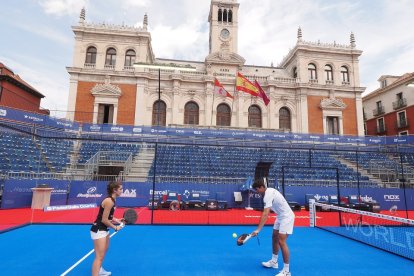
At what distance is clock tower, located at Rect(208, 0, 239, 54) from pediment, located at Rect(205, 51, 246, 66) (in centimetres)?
185

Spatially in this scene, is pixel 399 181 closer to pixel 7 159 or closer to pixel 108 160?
pixel 108 160

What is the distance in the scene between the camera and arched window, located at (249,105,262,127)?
3500 cm

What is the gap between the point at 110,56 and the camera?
34.4 metres

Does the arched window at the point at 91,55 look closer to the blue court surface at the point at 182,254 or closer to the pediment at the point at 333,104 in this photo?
the blue court surface at the point at 182,254

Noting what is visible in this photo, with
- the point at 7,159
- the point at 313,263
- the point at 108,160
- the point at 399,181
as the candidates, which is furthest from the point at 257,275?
the point at 399,181

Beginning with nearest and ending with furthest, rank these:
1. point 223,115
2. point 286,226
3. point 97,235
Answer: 1. point 97,235
2. point 286,226
3. point 223,115

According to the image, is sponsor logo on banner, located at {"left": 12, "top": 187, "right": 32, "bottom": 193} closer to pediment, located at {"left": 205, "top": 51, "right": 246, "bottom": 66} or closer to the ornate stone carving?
the ornate stone carving

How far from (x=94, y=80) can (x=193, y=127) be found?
15022mm

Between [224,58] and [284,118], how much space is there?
12594 mm

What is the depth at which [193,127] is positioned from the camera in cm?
3036

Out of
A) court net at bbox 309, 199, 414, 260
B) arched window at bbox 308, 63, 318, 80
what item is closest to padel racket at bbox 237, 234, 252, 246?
court net at bbox 309, 199, 414, 260

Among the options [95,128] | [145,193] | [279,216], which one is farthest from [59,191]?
[279,216]

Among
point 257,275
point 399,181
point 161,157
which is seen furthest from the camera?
point 161,157

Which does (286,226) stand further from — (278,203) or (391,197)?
(391,197)
